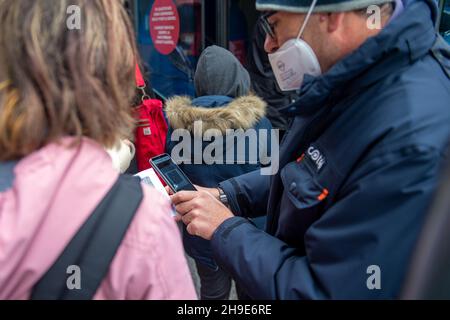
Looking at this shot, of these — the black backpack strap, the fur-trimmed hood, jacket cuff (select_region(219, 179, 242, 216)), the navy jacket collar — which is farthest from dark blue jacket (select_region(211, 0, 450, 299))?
the fur-trimmed hood

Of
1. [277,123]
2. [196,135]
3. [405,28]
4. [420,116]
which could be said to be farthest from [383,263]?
[277,123]

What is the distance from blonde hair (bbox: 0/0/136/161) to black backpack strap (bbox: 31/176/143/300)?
158mm

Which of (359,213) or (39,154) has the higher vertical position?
(39,154)

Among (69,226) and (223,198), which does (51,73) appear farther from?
(223,198)

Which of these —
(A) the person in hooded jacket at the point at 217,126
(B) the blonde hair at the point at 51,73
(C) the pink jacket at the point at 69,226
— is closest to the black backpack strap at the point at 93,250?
(C) the pink jacket at the point at 69,226

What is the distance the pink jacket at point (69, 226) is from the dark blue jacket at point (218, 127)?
143 centimetres

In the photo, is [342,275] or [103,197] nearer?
[103,197]

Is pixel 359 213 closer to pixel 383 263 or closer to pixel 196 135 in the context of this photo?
pixel 383 263

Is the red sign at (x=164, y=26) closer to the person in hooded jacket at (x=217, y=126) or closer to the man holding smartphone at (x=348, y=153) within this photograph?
the person in hooded jacket at (x=217, y=126)

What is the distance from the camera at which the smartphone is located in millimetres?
1670

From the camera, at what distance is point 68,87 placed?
0.83 metres

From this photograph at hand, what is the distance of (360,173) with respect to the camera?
100 cm

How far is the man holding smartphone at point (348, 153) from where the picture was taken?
3.13 ft
